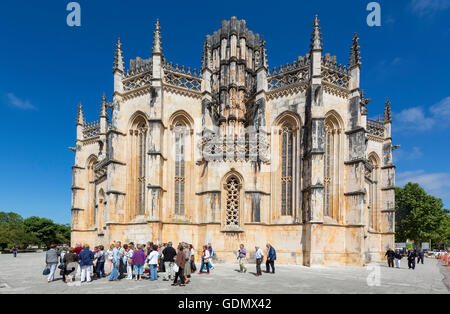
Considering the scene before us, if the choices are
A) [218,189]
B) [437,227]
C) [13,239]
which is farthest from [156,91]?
[437,227]

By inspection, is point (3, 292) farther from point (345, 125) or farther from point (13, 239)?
point (13, 239)

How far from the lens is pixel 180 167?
914 inches

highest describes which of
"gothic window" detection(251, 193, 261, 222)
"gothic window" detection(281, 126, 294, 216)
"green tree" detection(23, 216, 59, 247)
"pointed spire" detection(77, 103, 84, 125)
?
"pointed spire" detection(77, 103, 84, 125)

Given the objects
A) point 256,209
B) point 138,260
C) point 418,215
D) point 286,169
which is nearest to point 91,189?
point 256,209

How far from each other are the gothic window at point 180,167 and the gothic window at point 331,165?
10.6 meters

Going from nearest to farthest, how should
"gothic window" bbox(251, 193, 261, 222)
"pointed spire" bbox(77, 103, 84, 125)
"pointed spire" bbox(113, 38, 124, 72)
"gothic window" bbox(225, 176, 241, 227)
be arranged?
"gothic window" bbox(251, 193, 261, 222) < "gothic window" bbox(225, 176, 241, 227) < "pointed spire" bbox(113, 38, 124, 72) < "pointed spire" bbox(77, 103, 84, 125)

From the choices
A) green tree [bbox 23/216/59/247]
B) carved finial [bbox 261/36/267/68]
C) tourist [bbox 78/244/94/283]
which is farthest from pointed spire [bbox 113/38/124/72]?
green tree [bbox 23/216/59/247]

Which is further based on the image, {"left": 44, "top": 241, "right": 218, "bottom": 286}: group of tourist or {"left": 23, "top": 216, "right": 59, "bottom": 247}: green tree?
{"left": 23, "top": 216, "right": 59, "bottom": 247}: green tree

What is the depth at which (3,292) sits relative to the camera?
10102mm

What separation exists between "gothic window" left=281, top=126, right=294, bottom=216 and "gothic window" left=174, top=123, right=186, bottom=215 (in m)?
7.48

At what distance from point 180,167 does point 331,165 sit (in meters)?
11.3

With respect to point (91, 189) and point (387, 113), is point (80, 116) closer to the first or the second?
point (91, 189)

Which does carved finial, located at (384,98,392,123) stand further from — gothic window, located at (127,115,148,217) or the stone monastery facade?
gothic window, located at (127,115,148,217)

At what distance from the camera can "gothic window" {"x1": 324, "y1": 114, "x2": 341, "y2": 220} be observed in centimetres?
2186
